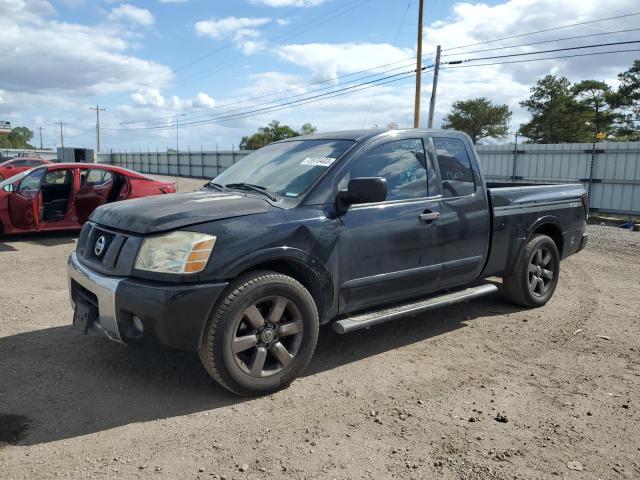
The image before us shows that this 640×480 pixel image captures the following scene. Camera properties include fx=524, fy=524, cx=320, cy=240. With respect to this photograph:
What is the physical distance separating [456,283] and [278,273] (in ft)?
6.60

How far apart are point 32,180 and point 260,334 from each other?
8.08 meters

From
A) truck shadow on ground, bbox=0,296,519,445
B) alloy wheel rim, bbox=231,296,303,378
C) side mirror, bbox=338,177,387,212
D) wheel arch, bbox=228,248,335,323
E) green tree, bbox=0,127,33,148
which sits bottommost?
truck shadow on ground, bbox=0,296,519,445

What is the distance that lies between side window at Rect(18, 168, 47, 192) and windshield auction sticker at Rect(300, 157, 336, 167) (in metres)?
7.37

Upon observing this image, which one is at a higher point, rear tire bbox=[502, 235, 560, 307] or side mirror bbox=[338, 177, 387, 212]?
side mirror bbox=[338, 177, 387, 212]

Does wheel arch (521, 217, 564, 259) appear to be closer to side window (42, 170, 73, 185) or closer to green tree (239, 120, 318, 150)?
side window (42, 170, 73, 185)

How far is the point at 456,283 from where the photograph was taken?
486 cm

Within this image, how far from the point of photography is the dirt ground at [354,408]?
2.82 m

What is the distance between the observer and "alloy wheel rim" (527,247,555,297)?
5.69m

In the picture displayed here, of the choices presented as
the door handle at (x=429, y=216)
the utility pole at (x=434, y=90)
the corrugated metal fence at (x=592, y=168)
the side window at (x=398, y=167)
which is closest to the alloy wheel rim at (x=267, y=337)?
the side window at (x=398, y=167)

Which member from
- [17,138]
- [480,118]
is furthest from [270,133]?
[17,138]

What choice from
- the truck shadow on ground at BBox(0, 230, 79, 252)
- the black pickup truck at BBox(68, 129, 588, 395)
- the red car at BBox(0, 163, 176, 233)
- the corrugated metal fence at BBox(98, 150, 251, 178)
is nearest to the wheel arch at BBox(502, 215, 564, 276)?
the black pickup truck at BBox(68, 129, 588, 395)

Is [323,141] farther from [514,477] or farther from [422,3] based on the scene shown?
[422,3]

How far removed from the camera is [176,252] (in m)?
3.30

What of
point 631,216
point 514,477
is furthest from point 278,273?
point 631,216
